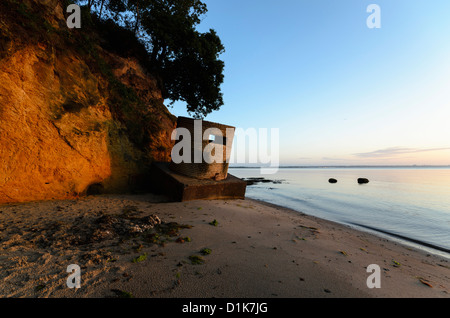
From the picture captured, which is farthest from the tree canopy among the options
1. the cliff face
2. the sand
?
the sand

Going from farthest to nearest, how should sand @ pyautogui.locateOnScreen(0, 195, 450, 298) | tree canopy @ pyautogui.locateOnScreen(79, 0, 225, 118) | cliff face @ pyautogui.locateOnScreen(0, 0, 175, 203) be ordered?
tree canopy @ pyautogui.locateOnScreen(79, 0, 225, 118)
cliff face @ pyautogui.locateOnScreen(0, 0, 175, 203)
sand @ pyautogui.locateOnScreen(0, 195, 450, 298)

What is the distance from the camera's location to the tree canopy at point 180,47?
1177 cm

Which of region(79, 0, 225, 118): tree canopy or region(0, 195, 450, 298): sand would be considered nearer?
region(0, 195, 450, 298): sand

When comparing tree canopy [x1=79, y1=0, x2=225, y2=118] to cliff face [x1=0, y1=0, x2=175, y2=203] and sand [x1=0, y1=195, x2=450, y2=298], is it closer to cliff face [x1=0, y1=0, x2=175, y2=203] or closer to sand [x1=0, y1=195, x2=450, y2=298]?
cliff face [x1=0, y1=0, x2=175, y2=203]

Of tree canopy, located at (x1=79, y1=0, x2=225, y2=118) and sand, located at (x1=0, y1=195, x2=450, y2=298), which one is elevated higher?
tree canopy, located at (x1=79, y1=0, x2=225, y2=118)

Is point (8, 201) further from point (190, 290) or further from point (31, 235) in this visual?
point (190, 290)

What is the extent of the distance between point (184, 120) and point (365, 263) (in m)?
6.81

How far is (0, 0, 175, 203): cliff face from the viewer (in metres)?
4.59

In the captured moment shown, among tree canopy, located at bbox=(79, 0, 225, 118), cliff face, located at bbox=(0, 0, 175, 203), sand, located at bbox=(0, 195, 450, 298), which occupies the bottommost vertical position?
sand, located at bbox=(0, 195, 450, 298)

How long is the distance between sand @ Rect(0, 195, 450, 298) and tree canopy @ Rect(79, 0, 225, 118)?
1211 cm

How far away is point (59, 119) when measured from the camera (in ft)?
18.0

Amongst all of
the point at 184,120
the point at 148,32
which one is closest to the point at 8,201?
the point at 184,120

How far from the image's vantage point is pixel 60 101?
564cm

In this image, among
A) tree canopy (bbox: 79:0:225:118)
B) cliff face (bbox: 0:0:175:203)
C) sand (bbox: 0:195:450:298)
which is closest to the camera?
sand (bbox: 0:195:450:298)
